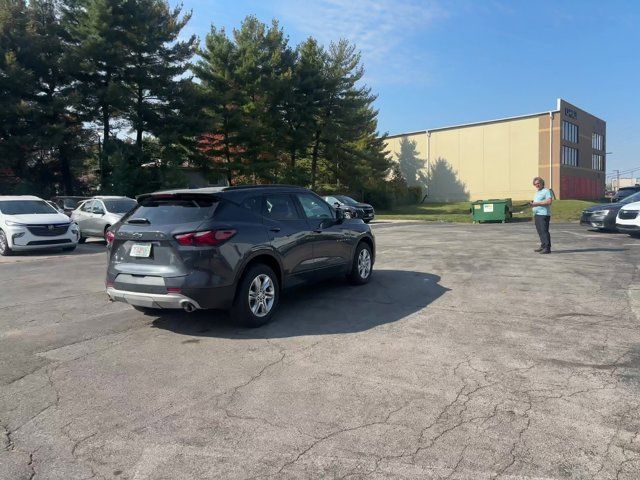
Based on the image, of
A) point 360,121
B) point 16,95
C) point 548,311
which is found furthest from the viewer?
point 360,121

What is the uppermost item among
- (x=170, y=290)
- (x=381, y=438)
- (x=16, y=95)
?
(x=16, y=95)

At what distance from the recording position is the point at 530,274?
952cm

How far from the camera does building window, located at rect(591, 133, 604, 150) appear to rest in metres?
65.7

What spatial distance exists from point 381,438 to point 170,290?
308cm

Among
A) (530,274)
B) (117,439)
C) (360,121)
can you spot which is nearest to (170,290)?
(117,439)

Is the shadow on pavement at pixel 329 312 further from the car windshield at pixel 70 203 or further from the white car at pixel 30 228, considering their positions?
the car windshield at pixel 70 203

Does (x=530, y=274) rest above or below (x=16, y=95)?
below

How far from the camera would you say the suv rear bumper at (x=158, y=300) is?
552 centimetres

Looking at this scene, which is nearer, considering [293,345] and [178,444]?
[178,444]

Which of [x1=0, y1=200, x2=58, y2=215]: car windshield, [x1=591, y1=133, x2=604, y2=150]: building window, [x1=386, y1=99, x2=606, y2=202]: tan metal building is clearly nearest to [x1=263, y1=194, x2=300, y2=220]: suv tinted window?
[x1=0, y1=200, x2=58, y2=215]: car windshield

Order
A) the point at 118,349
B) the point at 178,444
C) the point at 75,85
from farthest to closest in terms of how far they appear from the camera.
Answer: the point at 75,85
the point at 118,349
the point at 178,444

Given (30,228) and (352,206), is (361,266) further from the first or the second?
(352,206)

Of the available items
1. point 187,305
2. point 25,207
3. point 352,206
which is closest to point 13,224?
point 25,207

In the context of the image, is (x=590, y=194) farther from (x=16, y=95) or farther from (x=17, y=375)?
(x=17, y=375)
